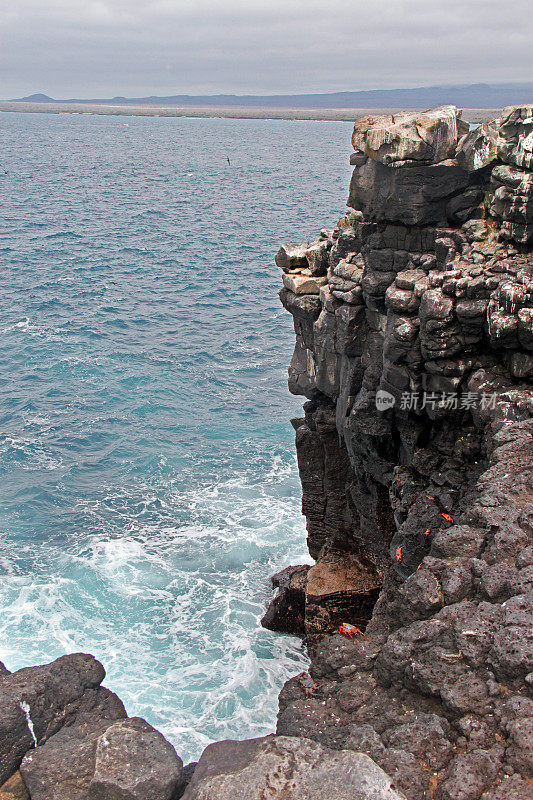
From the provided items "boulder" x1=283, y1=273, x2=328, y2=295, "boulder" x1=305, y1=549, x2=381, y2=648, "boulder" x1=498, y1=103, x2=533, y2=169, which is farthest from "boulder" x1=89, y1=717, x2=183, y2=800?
"boulder" x1=283, y1=273, x2=328, y2=295

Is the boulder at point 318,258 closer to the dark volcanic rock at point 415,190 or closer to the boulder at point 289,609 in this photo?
the dark volcanic rock at point 415,190

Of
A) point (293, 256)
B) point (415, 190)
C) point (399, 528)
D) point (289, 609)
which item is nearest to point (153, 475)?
point (289, 609)

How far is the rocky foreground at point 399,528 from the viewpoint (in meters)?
10.9

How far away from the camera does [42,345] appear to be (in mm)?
54250

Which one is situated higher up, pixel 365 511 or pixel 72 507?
pixel 365 511

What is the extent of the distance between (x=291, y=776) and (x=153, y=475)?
29.2 meters

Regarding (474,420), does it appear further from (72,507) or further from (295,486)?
(72,507)

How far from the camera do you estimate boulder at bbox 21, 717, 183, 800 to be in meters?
11.2

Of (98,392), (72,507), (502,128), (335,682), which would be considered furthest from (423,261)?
(98,392)

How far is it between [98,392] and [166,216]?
229 ft

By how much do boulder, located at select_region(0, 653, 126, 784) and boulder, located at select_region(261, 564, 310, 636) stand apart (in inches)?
534

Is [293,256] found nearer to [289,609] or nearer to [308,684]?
[289,609]

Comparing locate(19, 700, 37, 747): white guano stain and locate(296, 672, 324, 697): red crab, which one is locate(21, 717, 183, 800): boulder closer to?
locate(19, 700, 37, 747): white guano stain

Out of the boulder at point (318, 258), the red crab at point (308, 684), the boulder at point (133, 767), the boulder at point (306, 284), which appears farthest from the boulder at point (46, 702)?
the boulder at point (318, 258)
